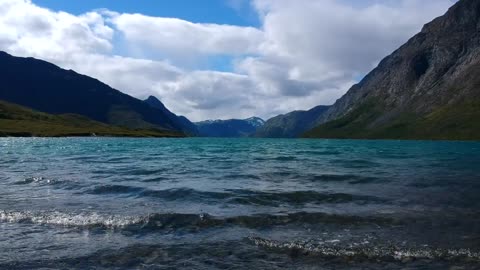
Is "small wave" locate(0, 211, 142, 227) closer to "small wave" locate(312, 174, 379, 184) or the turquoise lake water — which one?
the turquoise lake water

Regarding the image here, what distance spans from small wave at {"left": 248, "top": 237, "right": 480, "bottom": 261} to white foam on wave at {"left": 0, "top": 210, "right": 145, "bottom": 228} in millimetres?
7445

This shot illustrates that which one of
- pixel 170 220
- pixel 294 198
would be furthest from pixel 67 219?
pixel 294 198

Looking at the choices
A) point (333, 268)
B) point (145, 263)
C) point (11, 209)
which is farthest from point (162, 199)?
point (333, 268)

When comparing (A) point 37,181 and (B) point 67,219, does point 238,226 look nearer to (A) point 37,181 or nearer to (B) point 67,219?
(B) point 67,219

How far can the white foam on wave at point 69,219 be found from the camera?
70.1 ft

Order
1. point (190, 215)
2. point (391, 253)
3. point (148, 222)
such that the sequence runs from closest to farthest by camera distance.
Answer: point (391, 253)
point (148, 222)
point (190, 215)

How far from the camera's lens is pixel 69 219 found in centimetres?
2211

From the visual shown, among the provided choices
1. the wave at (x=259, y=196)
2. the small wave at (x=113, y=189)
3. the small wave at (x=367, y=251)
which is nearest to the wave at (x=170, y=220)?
the small wave at (x=367, y=251)

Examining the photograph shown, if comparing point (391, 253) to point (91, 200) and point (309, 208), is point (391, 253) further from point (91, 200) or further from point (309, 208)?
point (91, 200)

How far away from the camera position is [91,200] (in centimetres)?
2870

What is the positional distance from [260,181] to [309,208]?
573 inches

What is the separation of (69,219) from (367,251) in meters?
14.5

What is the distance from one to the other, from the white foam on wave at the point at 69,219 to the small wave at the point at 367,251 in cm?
744

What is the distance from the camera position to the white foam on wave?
21.4 meters
